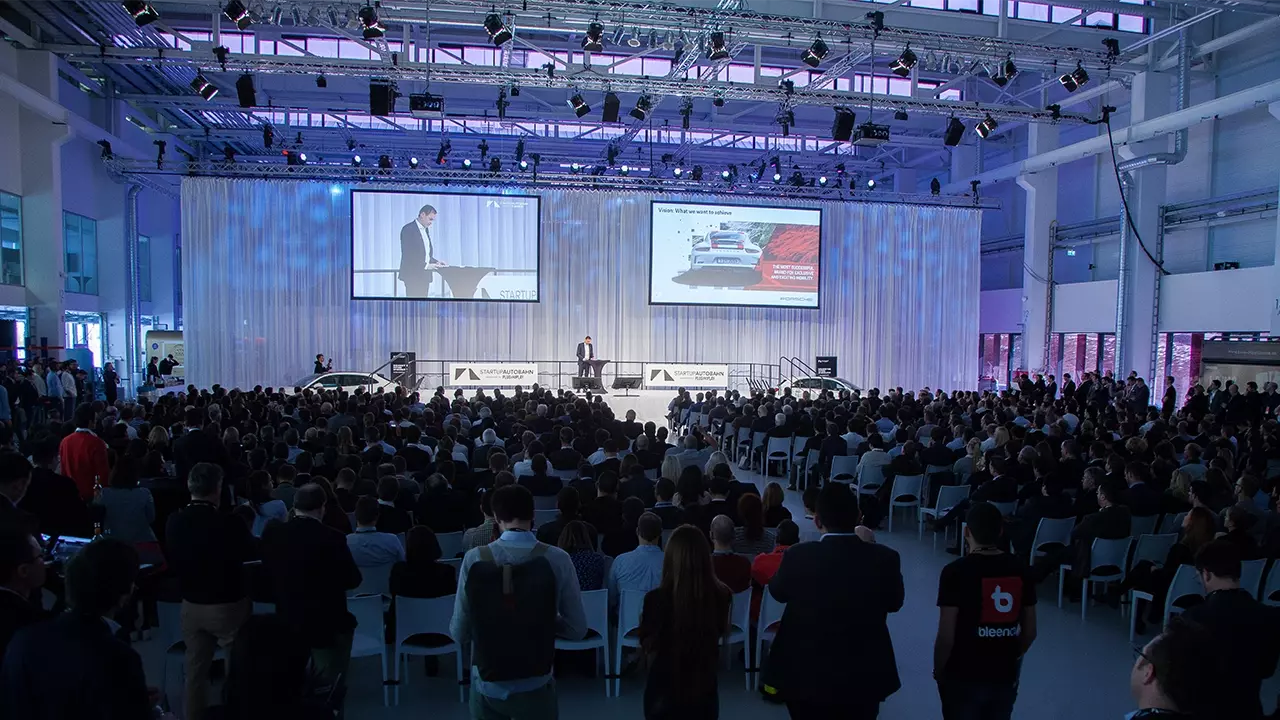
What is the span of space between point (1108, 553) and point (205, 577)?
6.21 metres

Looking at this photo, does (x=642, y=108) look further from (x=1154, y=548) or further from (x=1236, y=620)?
(x=1236, y=620)

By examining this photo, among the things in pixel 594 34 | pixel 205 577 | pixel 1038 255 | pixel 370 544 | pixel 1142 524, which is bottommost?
pixel 1142 524

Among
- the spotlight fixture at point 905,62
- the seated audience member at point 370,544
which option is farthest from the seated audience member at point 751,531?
the spotlight fixture at point 905,62

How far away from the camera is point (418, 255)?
22.3 m

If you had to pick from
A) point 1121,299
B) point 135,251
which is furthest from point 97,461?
point 1121,299

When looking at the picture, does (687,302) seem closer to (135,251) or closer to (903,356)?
(903,356)

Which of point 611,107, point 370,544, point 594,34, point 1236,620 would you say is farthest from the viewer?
point 611,107

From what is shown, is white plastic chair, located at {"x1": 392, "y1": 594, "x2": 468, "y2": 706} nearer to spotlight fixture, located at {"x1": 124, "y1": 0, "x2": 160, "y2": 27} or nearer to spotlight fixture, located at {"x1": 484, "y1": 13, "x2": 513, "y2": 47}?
spotlight fixture, located at {"x1": 484, "y1": 13, "x2": 513, "y2": 47}

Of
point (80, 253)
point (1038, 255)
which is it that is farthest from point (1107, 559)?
point (80, 253)

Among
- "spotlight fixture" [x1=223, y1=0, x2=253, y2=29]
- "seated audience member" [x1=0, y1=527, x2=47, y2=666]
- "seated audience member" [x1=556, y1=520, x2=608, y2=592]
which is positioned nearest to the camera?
"seated audience member" [x1=0, y1=527, x2=47, y2=666]

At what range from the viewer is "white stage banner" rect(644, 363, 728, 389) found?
22609mm

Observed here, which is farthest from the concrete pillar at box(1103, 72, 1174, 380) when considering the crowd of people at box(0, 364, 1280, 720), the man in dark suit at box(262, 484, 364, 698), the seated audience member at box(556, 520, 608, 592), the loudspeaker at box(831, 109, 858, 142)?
the man in dark suit at box(262, 484, 364, 698)

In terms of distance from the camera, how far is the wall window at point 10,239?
56.1 feet

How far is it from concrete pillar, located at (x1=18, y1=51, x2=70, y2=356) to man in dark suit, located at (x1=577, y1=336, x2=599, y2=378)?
12546 mm
